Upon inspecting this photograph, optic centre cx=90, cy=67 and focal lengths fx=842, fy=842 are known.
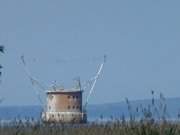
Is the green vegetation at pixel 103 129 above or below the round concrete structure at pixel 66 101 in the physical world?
below

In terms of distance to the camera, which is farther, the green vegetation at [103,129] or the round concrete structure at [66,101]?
the round concrete structure at [66,101]

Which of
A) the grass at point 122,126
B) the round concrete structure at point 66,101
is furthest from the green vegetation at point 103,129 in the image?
the round concrete structure at point 66,101

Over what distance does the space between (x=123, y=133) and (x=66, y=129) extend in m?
3.21

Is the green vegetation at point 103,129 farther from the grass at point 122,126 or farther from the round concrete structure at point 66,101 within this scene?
the round concrete structure at point 66,101

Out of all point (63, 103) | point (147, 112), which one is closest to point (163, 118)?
point (147, 112)

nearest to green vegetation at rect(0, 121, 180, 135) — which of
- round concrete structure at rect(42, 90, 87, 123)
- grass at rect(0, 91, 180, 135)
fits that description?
grass at rect(0, 91, 180, 135)

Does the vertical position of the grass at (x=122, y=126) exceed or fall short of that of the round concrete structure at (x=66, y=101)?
it falls short

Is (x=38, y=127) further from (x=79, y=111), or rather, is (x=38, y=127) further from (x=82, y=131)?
(x=79, y=111)

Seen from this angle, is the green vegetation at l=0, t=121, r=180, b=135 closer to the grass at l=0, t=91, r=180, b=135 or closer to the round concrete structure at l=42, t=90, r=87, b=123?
the grass at l=0, t=91, r=180, b=135

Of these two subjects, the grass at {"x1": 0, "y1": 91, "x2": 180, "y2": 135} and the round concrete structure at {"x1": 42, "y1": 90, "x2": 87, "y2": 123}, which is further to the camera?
the round concrete structure at {"x1": 42, "y1": 90, "x2": 87, "y2": 123}

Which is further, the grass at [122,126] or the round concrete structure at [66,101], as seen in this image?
the round concrete structure at [66,101]

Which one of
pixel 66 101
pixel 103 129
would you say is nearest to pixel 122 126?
pixel 103 129

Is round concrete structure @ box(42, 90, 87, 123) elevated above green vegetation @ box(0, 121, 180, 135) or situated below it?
above

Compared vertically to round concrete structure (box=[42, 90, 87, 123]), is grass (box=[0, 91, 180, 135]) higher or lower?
lower
